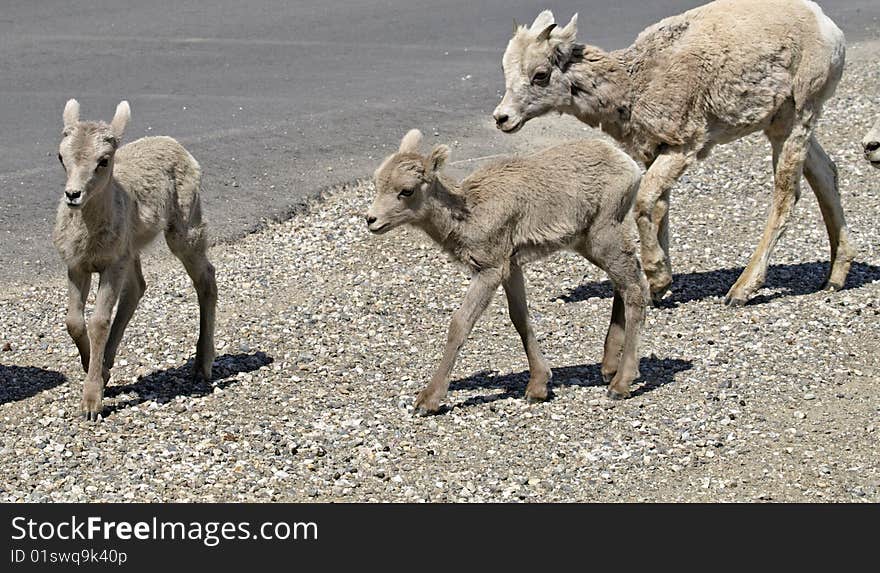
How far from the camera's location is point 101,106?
1605cm

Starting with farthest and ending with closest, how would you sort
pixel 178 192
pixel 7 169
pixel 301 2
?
pixel 301 2 → pixel 7 169 → pixel 178 192

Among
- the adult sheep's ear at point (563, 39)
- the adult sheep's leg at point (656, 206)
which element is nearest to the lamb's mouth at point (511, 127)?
the adult sheep's ear at point (563, 39)

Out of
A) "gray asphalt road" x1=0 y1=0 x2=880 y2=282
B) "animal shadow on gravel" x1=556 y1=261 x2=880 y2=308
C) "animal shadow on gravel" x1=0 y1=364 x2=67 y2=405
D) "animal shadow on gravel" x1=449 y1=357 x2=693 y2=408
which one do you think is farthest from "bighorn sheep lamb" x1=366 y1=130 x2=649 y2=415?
"gray asphalt road" x1=0 y1=0 x2=880 y2=282

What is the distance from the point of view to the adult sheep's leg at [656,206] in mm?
11398

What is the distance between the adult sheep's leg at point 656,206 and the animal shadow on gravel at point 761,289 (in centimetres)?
36

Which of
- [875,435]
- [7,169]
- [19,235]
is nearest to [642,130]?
[875,435]

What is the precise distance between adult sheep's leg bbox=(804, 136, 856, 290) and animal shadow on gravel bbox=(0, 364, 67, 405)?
248 inches

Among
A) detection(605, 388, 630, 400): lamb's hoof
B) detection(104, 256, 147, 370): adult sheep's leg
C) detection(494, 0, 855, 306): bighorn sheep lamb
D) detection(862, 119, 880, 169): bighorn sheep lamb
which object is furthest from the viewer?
detection(494, 0, 855, 306): bighorn sheep lamb

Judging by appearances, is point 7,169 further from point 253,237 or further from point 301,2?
point 301,2

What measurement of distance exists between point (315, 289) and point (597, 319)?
2343 millimetres

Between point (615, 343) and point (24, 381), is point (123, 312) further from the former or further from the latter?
point (615, 343)

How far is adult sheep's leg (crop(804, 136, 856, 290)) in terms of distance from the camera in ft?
39.9

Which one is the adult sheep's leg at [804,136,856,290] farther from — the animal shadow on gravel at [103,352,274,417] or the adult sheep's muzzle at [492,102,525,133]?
the animal shadow on gravel at [103,352,274,417]

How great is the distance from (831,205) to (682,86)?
1.92 metres
